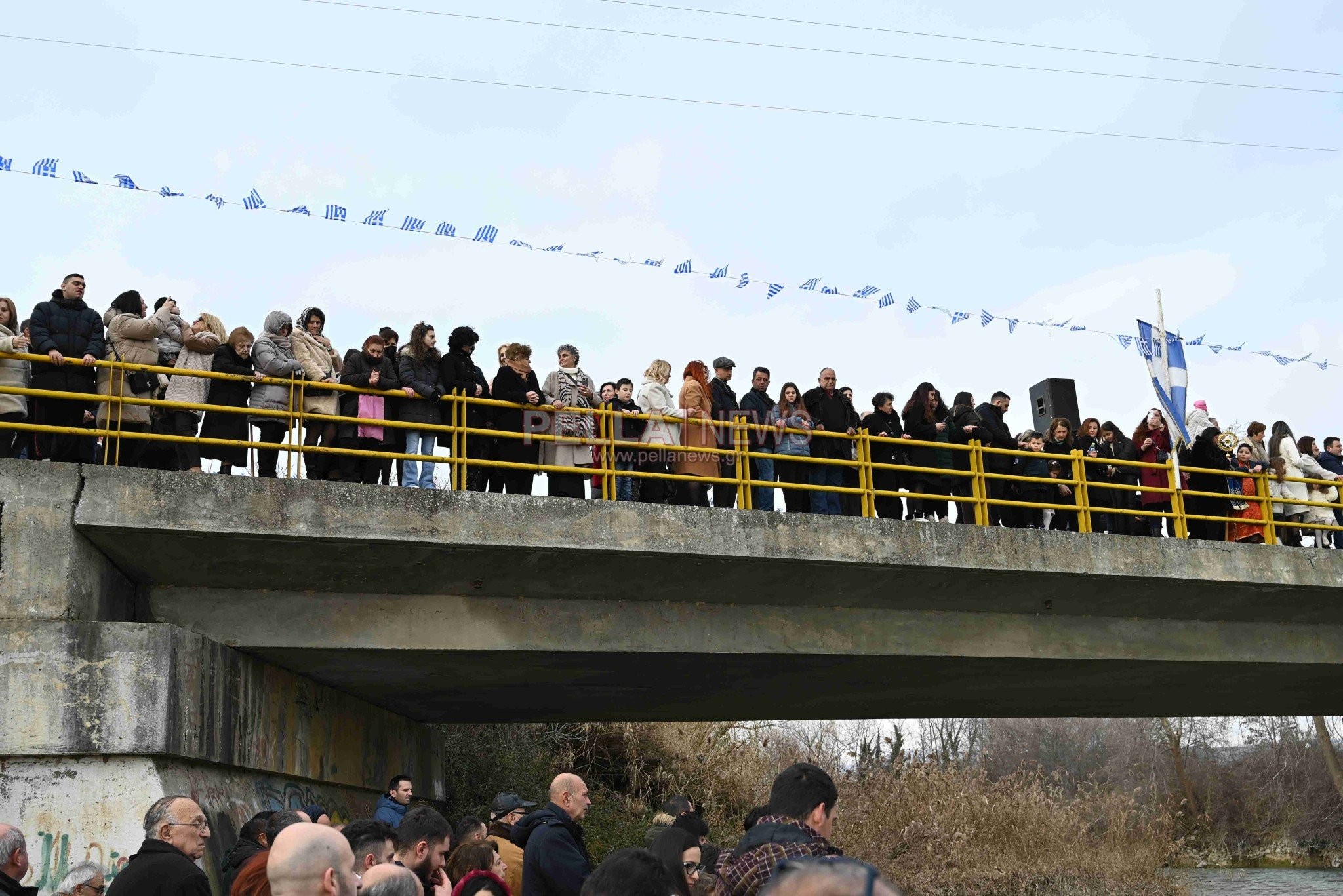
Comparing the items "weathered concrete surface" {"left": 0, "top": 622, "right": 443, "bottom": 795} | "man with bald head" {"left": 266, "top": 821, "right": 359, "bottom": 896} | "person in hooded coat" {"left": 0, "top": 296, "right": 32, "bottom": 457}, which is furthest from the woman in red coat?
"man with bald head" {"left": 266, "top": 821, "right": 359, "bottom": 896}

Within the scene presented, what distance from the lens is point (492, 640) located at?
10.8 m

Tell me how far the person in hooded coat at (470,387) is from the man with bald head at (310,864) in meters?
7.77

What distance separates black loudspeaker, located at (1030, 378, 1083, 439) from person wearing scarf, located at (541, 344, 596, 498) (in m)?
7.62

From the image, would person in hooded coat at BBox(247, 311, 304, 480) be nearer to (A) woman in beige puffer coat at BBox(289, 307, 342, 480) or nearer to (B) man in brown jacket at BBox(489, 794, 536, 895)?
(A) woman in beige puffer coat at BBox(289, 307, 342, 480)

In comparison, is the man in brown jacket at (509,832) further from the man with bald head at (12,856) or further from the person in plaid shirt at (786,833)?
the person in plaid shirt at (786,833)

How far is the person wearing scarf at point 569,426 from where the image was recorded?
11.2 metres

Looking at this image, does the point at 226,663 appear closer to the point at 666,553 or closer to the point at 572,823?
the point at 666,553

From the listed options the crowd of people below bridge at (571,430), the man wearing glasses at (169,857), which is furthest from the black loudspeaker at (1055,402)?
the man wearing glasses at (169,857)

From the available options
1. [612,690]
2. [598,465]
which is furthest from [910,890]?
[598,465]

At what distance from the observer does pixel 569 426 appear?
447 inches

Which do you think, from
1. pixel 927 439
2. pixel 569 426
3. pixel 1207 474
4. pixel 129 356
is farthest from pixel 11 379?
pixel 1207 474

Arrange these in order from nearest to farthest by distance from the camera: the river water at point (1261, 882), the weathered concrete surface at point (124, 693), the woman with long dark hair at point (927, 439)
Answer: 1. the weathered concrete surface at point (124, 693)
2. the woman with long dark hair at point (927, 439)
3. the river water at point (1261, 882)

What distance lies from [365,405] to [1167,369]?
8.68 m

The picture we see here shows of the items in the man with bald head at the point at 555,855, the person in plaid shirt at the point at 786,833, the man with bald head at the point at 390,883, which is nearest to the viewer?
the man with bald head at the point at 390,883
